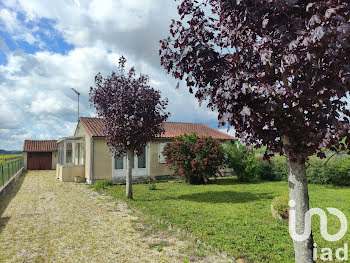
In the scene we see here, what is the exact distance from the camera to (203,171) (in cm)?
1551

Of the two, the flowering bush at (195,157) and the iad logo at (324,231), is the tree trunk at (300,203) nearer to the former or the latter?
the iad logo at (324,231)

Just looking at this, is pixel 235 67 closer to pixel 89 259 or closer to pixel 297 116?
pixel 297 116

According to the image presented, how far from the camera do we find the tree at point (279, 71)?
269 centimetres

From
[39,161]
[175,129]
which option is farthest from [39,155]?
[175,129]

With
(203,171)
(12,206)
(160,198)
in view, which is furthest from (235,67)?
(203,171)

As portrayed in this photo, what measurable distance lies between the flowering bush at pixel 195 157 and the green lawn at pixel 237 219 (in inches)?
98.2

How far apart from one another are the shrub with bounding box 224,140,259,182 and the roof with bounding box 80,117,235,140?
2.55m

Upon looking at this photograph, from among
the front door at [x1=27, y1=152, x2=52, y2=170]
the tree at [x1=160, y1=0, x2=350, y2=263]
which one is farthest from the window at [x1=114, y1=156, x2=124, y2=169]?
the front door at [x1=27, y1=152, x2=52, y2=170]

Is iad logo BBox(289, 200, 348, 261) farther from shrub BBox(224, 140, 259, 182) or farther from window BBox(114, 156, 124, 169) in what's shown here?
window BBox(114, 156, 124, 169)

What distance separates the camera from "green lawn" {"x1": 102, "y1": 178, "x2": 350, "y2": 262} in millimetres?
5336

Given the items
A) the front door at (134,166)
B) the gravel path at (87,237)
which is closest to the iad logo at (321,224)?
the gravel path at (87,237)

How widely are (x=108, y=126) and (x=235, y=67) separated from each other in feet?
27.9

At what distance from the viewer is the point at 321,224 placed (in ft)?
23.3

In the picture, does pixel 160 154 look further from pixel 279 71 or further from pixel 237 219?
pixel 279 71
